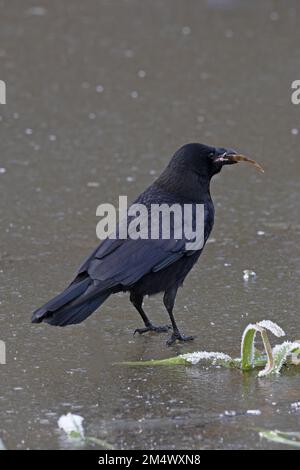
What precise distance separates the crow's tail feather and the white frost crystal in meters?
0.69

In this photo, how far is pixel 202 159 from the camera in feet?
15.5

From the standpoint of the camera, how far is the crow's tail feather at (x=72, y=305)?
12.8 ft

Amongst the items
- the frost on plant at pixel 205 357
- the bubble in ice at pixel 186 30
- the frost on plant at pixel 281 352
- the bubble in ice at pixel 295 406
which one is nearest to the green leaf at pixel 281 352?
the frost on plant at pixel 281 352

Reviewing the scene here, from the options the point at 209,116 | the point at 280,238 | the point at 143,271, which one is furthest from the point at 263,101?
the point at 143,271

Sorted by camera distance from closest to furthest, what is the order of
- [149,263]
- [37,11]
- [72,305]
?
[72,305]
[149,263]
[37,11]

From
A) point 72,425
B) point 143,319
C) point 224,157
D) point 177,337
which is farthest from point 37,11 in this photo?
point 72,425

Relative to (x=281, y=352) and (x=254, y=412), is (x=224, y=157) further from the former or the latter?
(x=254, y=412)

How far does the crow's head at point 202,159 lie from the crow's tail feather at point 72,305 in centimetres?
85

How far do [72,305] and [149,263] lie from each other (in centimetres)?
44

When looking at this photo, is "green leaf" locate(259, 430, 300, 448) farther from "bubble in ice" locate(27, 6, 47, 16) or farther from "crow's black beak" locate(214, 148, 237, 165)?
"bubble in ice" locate(27, 6, 47, 16)

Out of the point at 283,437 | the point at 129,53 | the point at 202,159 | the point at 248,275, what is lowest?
the point at 283,437

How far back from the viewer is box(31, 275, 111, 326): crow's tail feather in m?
3.90

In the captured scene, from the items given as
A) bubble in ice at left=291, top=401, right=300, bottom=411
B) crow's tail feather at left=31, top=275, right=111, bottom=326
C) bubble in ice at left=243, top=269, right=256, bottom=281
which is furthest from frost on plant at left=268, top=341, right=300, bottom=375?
bubble in ice at left=243, top=269, right=256, bottom=281

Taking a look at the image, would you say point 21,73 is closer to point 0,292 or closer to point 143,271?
point 0,292
